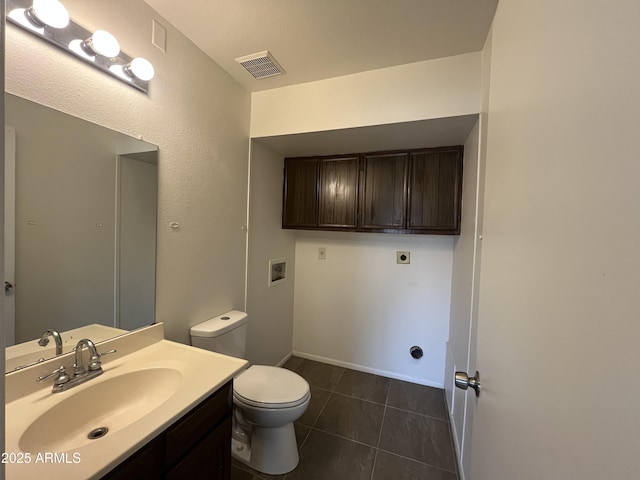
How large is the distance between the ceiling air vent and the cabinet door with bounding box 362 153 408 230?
976 mm

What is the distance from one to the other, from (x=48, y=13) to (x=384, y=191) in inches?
78.0

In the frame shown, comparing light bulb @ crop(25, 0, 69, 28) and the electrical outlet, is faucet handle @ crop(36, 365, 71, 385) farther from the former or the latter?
the electrical outlet

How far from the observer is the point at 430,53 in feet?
4.70

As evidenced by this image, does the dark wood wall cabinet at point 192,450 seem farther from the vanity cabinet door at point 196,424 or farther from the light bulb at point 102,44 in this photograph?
the light bulb at point 102,44

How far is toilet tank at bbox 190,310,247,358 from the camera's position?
1.46 metres

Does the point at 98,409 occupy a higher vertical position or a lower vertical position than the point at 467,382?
lower

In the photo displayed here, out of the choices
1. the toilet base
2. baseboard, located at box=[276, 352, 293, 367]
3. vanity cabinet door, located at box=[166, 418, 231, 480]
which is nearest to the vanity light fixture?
vanity cabinet door, located at box=[166, 418, 231, 480]

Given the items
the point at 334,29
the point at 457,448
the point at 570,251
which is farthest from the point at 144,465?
the point at 334,29

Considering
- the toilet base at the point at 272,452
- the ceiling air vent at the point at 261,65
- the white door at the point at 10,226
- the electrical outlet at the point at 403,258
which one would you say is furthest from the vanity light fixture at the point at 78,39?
the electrical outlet at the point at 403,258

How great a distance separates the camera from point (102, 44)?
0.97 meters

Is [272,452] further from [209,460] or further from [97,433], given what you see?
[97,433]

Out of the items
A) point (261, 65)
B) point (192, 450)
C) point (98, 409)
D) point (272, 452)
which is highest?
point (261, 65)

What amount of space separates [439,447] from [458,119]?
2.07m

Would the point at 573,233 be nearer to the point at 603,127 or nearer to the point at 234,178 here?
the point at 603,127
